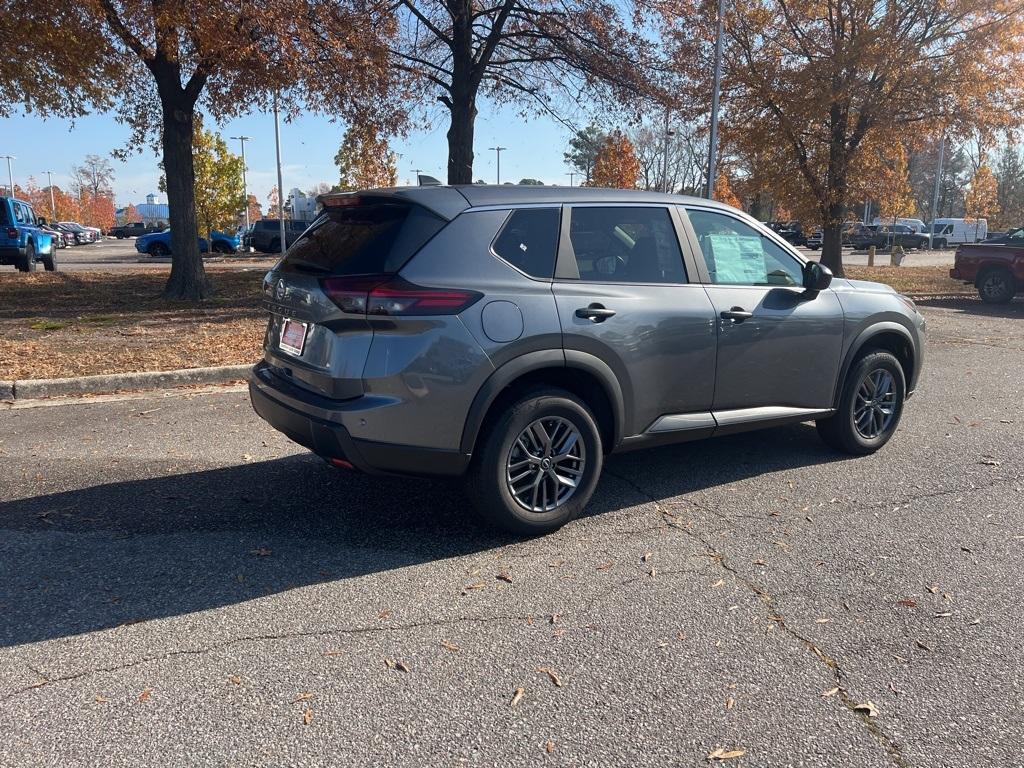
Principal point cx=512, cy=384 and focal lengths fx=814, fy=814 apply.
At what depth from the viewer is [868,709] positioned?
288cm

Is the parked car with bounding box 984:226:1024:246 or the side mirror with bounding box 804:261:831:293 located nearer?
the side mirror with bounding box 804:261:831:293

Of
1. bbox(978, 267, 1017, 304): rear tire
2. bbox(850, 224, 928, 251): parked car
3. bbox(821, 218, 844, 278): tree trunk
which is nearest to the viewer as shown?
bbox(978, 267, 1017, 304): rear tire

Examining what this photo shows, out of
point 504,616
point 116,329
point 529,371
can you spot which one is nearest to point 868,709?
point 504,616

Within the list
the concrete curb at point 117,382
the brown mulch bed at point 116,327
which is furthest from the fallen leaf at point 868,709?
the brown mulch bed at point 116,327

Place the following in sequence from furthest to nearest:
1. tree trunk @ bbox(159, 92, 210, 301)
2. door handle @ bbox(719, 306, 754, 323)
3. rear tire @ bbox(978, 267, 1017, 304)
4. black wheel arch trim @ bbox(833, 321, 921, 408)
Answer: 1. rear tire @ bbox(978, 267, 1017, 304)
2. tree trunk @ bbox(159, 92, 210, 301)
3. black wheel arch trim @ bbox(833, 321, 921, 408)
4. door handle @ bbox(719, 306, 754, 323)

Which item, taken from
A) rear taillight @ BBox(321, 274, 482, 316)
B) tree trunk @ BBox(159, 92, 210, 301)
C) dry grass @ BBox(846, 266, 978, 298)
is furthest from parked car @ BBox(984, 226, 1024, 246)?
rear taillight @ BBox(321, 274, 482, 316)

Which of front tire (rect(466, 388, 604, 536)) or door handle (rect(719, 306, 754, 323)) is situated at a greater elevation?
door handle (rect(719, 306, 754, 323))

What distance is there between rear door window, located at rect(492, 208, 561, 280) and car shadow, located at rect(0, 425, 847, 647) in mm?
1462

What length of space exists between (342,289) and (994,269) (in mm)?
18186

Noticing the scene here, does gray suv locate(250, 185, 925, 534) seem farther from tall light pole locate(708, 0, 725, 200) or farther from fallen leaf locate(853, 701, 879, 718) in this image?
tall light pole locate(708, 0, 725, 200)

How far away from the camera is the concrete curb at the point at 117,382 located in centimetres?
736

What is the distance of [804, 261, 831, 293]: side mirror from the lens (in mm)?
5215

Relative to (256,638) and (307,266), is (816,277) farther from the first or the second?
(256,638)

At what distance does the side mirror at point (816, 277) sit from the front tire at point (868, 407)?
0.77m
